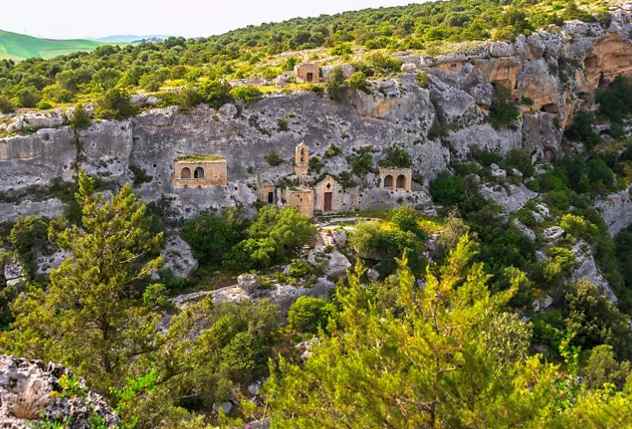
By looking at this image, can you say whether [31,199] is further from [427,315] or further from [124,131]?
→ [427,315]

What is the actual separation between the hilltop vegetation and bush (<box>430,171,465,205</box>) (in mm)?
11248

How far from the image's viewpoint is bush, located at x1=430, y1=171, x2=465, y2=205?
157 ft

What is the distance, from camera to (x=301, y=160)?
149ft

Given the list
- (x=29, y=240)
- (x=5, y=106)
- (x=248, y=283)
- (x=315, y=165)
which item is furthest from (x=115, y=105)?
(x=248, y=283)

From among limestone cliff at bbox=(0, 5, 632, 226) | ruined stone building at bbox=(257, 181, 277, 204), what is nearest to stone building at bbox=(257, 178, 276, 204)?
ruined stone building at bbox=(257, 181, 277, 204)

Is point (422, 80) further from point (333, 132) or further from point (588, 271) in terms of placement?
point (588, 271)

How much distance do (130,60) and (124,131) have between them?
25.9 meters

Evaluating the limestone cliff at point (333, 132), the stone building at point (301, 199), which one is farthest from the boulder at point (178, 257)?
the stone building at point (301, 199)

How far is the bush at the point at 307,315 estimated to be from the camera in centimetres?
3350

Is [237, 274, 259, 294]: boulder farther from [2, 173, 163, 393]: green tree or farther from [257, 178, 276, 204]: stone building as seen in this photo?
[2, 173, 163, 393]: green tree

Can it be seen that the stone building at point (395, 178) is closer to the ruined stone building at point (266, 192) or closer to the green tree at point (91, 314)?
the ruined stone building at point (266, 192)

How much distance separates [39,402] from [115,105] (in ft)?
122

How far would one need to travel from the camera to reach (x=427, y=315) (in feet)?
39.1

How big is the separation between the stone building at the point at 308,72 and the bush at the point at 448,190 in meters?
13.8
